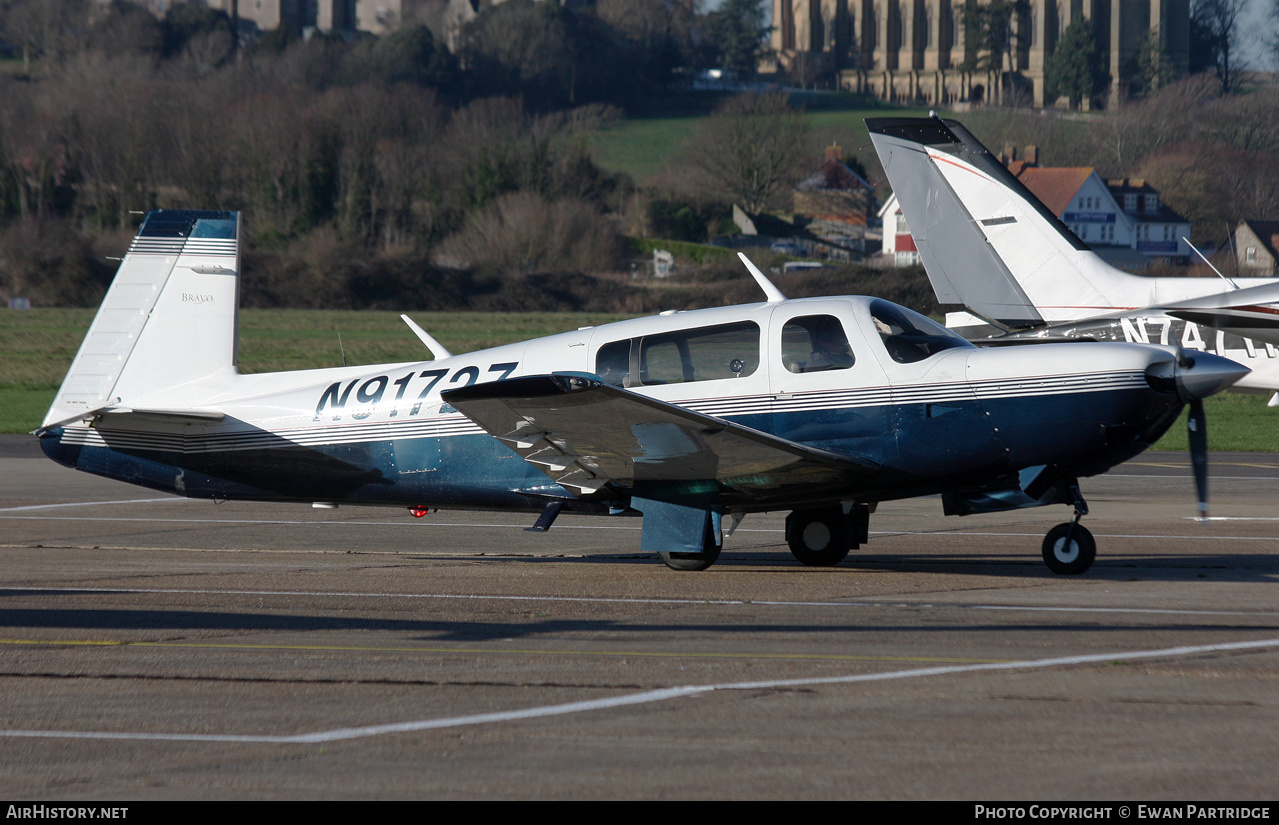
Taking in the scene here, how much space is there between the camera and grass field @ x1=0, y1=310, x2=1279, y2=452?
2541 centimetres

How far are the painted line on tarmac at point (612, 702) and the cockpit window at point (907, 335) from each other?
3.25 meters

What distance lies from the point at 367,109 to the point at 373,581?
11363 centimetres

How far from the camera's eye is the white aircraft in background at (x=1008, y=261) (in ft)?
61.2

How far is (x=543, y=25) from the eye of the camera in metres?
174

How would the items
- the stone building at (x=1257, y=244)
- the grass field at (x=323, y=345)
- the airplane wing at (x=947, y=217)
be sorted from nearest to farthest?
1. the airplane wing at (x=947, y=217)
2. the grass field at (x=323, y=345)
3. the stone building at (x=1257, y=244)

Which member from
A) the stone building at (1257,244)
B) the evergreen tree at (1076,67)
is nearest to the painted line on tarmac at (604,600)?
the stone building at (1257,244)

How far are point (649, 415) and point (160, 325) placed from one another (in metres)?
5.14

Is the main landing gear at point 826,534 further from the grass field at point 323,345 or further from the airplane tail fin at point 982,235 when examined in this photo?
the grass field at point 323,345

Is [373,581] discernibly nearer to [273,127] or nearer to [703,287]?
[703,287]

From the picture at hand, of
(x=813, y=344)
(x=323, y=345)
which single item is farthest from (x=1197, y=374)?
(x=323, y=345)

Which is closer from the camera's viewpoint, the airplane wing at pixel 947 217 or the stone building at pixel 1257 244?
the airplane wing at pixel 947 217

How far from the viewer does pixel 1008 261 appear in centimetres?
1917

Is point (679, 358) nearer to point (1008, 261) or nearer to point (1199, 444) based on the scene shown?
point (1199, 444)

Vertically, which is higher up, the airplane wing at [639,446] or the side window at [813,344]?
the side window at [813,344]
